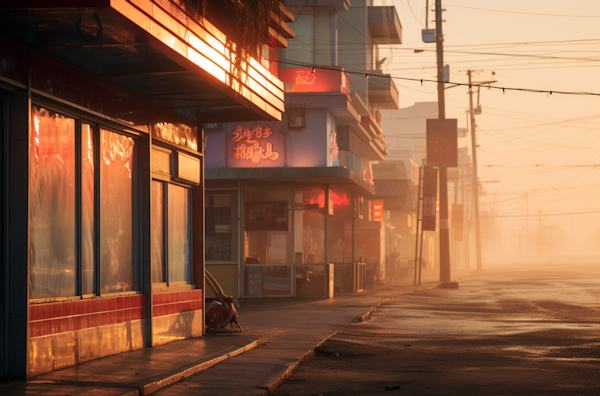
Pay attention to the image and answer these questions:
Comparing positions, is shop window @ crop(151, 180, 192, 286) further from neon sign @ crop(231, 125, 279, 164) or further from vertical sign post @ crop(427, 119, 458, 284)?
vertical sign post @ crop(427, 119, 458, 284)

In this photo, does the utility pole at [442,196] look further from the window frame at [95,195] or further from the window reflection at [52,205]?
the window reflection at [52,205]

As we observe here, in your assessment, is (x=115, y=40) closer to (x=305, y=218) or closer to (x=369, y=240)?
(x=305, y=218)

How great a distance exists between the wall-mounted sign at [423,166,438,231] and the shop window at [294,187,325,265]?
10.1m

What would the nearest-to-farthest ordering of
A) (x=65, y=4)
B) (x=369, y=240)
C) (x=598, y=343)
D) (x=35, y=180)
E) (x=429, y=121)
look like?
(x=65, y=4), (x=35, y=180), (x=598, y=343), (x=429, y=121), (x=369, y=240)

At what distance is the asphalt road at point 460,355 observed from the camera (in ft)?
27.3

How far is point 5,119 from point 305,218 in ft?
55.0

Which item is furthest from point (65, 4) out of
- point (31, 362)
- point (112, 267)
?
point (112, 267)

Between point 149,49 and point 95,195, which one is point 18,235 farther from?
point 149,49

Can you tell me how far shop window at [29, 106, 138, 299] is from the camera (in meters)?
8.72

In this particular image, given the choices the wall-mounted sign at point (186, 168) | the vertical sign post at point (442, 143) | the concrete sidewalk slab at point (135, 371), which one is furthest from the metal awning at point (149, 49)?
the vertical sign post at point (442, 143)

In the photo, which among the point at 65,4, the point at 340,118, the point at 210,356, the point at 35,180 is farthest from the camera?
the point at 340,118

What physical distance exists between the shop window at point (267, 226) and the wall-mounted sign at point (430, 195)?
1146 cm

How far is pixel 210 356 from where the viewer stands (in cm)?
998

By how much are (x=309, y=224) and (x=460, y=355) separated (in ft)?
45.0
